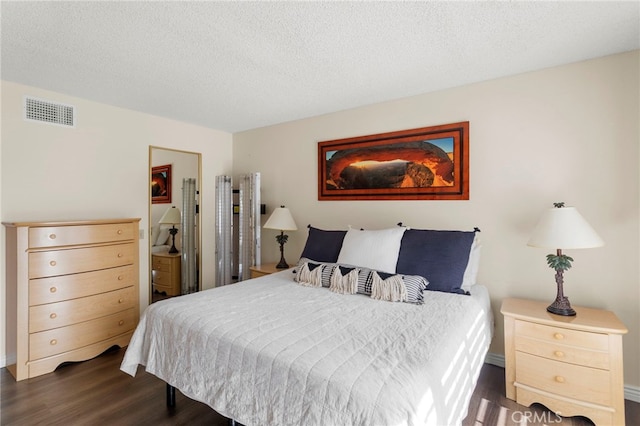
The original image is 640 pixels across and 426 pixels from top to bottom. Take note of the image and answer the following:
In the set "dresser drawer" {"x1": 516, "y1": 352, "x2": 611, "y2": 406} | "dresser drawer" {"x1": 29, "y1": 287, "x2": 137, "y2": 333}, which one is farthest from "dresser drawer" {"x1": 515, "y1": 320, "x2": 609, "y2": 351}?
"dresser drawer" {"x1": 29, "y1": 287, "x2": 137, "y2": 333}

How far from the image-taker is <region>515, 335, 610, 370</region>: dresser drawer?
182 centimetres

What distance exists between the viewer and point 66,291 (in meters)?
2.58

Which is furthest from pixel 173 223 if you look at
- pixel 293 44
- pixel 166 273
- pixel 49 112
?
pixel 293 44

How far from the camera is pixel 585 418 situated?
6.27 feet

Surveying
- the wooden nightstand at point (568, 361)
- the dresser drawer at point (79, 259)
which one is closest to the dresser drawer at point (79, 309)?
the dresser drawer at point (79, 259)

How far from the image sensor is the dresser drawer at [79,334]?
244 centimetres

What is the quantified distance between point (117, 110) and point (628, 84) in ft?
14.7

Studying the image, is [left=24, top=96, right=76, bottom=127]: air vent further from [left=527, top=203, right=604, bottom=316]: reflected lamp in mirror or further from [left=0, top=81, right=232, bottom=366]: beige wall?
[left=527, top=203, right=604, bottom=316]: reflected lamp in mirror

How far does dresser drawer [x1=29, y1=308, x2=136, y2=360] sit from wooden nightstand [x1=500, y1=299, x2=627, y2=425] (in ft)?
10.8

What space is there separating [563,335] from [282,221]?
103 inches

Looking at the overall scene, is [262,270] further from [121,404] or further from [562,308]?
[562,308]

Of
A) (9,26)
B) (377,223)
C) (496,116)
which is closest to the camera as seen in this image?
(9,26)

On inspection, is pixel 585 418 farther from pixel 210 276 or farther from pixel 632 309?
pixel 210 276

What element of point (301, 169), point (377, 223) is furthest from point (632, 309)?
point (301, 169)
